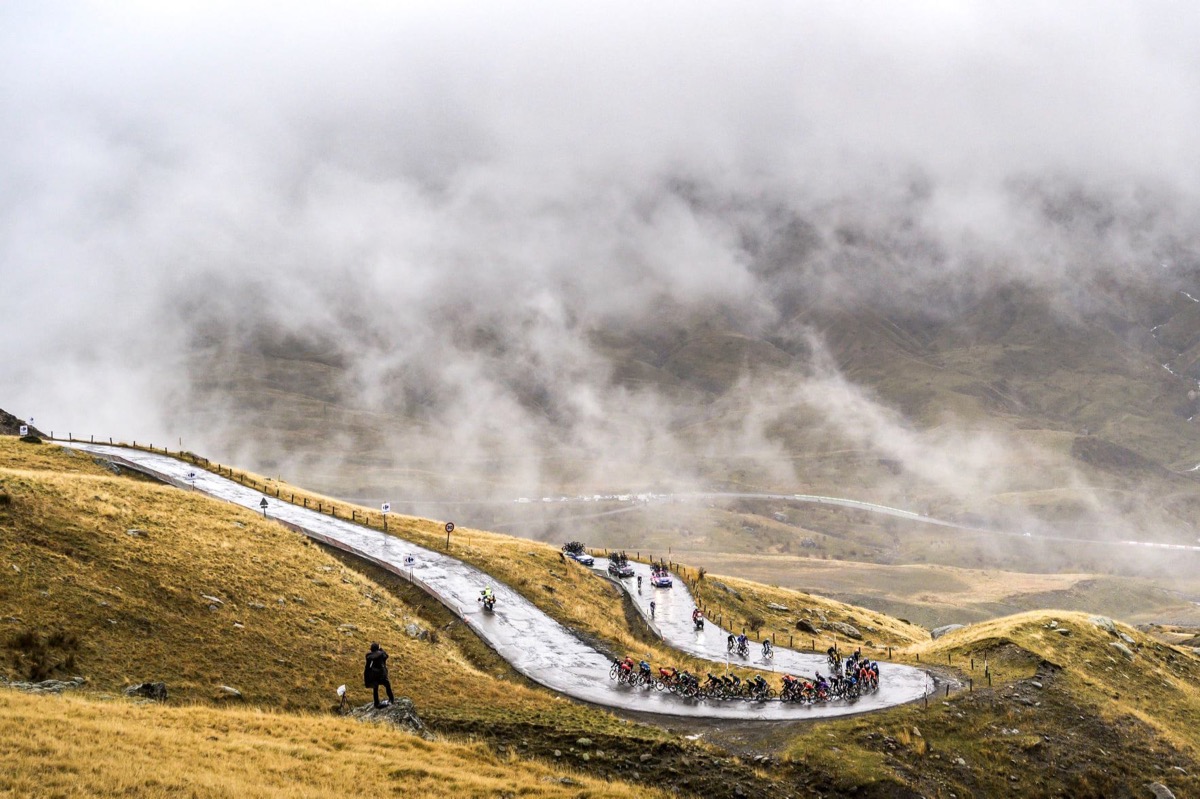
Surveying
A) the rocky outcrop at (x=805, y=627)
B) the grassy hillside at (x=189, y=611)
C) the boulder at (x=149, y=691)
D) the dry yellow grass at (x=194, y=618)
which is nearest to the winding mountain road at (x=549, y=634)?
the dry yellow grass at (x=194, y=618)

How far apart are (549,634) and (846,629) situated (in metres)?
37.5

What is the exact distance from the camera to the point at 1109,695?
48375mm

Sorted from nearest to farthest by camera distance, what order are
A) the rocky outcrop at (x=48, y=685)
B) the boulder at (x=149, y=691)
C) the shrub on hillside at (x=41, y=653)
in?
1. the rocky outcrop at (x=48, y=685)
2. the shrub on hillside at (x=41, y=653)
3. the boulder at (x=149, y=691)

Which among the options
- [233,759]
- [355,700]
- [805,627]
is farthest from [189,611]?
[805,627]

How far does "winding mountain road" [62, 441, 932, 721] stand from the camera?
4225cm

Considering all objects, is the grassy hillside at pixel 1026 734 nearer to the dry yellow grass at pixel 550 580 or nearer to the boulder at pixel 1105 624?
the boulder at pixel 1105 624

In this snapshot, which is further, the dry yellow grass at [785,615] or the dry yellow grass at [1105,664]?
the dry yellow grass at [785,615]

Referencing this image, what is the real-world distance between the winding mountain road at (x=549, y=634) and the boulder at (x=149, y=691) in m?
19.5

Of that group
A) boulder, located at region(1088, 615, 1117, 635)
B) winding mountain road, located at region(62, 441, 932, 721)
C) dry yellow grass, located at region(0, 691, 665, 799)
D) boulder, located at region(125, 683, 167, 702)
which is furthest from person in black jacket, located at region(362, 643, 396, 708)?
boulder, located at region(1088, 615, 1117, 635)

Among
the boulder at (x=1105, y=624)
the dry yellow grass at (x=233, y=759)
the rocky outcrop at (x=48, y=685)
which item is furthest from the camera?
the boulder at (x=1105, y=624)

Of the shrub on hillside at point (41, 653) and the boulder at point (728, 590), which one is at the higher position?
the boulder at point (728, 590)

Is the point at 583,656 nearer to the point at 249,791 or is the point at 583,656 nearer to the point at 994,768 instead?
the point at 994,768

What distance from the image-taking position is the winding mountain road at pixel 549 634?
4225cm

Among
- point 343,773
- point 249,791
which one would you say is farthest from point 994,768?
point 249,791
